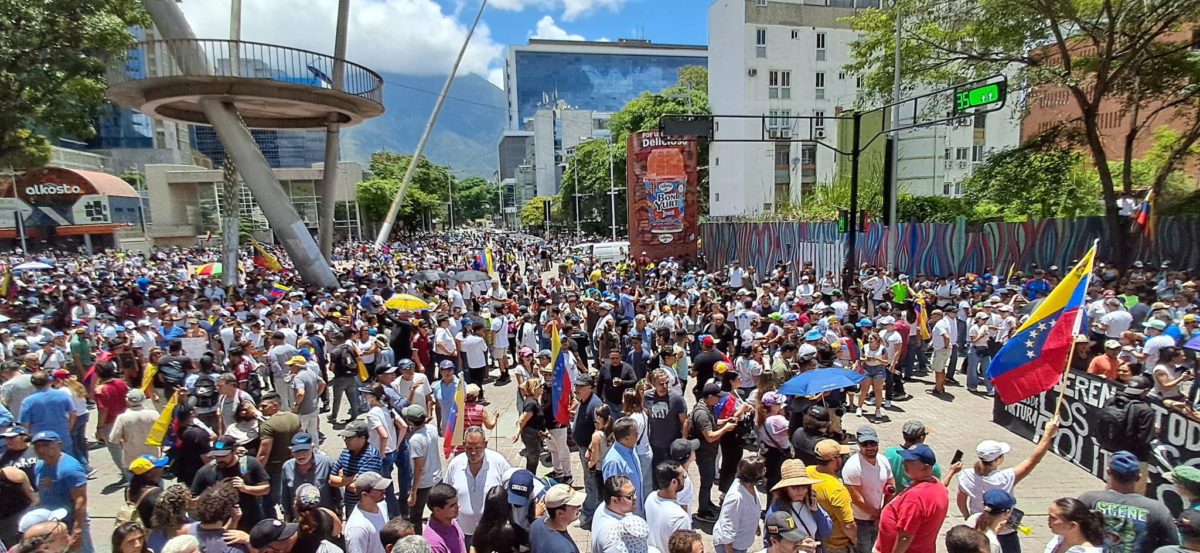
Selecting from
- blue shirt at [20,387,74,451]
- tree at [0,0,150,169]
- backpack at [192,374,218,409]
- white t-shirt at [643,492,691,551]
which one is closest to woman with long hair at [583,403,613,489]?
white t-shirt at [643,492,691,551]

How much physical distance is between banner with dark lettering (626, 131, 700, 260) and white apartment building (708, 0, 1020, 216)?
13776mm

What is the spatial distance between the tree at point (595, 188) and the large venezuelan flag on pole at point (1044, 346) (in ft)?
147

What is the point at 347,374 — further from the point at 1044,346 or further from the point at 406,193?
the point at 406,193

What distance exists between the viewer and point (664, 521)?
13.1 ft

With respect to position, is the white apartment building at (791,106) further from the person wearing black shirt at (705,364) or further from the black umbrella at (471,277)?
the person wearing black shirt at (705,364)

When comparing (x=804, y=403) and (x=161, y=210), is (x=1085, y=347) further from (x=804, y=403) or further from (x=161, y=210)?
(x=161, y=210)

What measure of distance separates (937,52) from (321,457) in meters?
19.6

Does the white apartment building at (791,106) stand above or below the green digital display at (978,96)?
above

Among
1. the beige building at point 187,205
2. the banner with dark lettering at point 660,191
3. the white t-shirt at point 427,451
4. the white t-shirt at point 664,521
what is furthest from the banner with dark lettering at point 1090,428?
the beige building at point 187,205

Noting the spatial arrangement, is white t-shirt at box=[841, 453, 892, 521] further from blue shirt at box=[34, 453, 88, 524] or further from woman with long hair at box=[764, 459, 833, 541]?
blue shirt at box=[34, 453, 88, 524]

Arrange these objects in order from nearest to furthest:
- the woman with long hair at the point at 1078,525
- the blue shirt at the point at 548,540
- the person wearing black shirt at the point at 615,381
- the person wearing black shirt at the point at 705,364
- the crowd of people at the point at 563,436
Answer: the woman with long hair at the point at 1078,525, the blue shirt at the point at 548,540, the crowd of people at the point at 563,436, the person wearing black shirt at the point at 615,381, the person wearing black shirt at the point at 705,364

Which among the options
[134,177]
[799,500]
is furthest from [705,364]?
[134,177]

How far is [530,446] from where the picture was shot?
6.49 meters

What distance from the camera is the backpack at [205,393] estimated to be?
21.0ft
